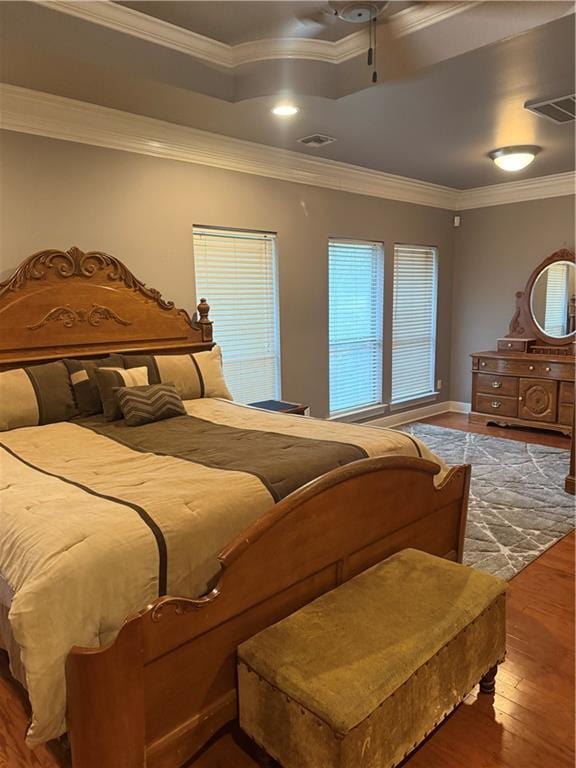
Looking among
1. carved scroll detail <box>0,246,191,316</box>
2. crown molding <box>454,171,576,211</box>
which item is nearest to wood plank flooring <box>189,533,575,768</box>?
carved scroll detail <box>0,246,191,316</box>

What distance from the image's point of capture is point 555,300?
5531mm

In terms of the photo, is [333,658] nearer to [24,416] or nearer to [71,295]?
[24,416]

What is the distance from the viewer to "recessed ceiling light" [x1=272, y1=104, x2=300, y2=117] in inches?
126

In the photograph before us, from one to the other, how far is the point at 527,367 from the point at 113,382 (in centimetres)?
421

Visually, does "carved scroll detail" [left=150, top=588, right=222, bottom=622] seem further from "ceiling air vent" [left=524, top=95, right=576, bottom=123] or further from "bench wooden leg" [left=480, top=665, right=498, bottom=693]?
"ceiling air vent" [left=524, top=95, right=576, bottom=123]

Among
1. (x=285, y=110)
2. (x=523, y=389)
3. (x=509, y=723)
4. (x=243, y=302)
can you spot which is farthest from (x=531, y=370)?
(x=509, y=723)

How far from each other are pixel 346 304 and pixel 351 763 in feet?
14.0

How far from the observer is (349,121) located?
3543 millimetres

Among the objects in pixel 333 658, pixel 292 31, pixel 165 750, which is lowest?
pixel 165 750

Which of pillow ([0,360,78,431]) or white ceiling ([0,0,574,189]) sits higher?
white ceiling ([0,0,574,189])

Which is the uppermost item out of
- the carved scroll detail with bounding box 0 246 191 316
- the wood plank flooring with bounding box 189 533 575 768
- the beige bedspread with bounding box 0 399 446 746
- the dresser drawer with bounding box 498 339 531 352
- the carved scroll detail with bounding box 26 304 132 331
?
the carved scroll detail with bounding box 0 246 191 316

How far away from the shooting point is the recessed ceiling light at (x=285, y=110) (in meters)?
3.20

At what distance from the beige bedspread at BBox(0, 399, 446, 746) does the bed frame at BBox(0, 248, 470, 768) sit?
0.33 feet

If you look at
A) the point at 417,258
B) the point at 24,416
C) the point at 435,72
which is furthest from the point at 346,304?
the point at 24,416
